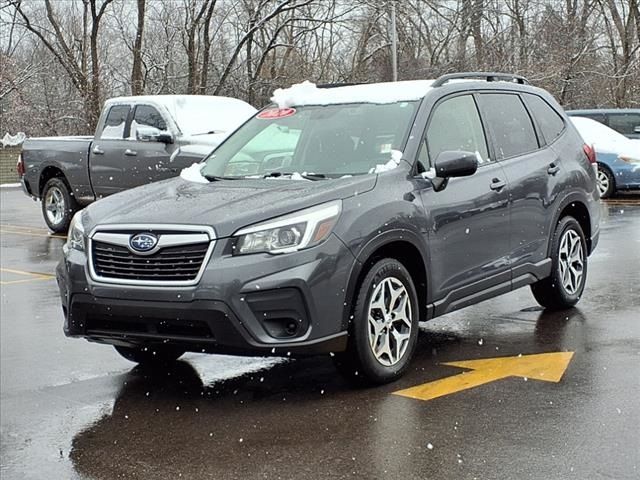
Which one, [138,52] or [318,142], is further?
[138,52]

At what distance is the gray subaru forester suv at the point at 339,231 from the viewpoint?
16.9 ft

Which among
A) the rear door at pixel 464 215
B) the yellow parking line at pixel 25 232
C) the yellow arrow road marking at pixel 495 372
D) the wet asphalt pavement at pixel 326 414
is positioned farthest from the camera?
the yellow parking line at pixel 25 232

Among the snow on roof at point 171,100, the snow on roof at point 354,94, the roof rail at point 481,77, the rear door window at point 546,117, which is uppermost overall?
the roof rail at point 481,77

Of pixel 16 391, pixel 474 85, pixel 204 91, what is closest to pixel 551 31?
pixel 204 91

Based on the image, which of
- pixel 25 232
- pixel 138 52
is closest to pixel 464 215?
pixel 25 232

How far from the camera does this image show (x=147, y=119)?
1394cm

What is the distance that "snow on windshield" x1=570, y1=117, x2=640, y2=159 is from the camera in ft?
59.1

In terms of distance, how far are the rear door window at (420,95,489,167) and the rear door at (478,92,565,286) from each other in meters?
0.14

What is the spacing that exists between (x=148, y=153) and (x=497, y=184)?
309 inches

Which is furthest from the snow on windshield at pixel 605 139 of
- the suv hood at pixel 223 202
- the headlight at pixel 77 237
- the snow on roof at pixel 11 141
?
the snow on roof at pixel 11 141

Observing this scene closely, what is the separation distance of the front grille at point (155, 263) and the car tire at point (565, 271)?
3.19m

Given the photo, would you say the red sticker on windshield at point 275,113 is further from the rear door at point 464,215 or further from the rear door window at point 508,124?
the rear door window at point 508,124

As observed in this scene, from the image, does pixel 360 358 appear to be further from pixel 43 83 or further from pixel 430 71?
pixel 43 83

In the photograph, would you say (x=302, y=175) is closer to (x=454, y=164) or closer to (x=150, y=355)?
(x=454, y=164)
